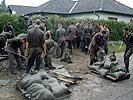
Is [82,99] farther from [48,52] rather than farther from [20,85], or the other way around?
[48,52]

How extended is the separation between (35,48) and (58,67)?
2.08 m

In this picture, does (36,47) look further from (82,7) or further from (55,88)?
(82,7)

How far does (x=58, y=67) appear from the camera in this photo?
1309 cm

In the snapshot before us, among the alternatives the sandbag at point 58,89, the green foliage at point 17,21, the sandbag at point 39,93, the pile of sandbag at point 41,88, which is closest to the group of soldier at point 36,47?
the pile of sandbag at point 41,88

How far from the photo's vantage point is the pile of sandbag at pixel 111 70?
12.2m

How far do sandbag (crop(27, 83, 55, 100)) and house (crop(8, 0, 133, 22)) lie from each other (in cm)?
2317

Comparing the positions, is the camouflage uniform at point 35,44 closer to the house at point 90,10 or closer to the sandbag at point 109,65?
the sandbag at point 109,65

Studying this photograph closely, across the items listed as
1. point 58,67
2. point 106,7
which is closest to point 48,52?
point 58,67

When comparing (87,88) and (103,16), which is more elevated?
(103,16)

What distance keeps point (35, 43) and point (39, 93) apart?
8.35ft

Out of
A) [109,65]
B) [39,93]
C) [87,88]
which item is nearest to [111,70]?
[109,65]

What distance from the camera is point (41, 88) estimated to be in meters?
9.30

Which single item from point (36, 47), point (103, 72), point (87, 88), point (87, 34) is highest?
point (36, 47)

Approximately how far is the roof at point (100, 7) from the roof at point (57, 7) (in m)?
1.11
